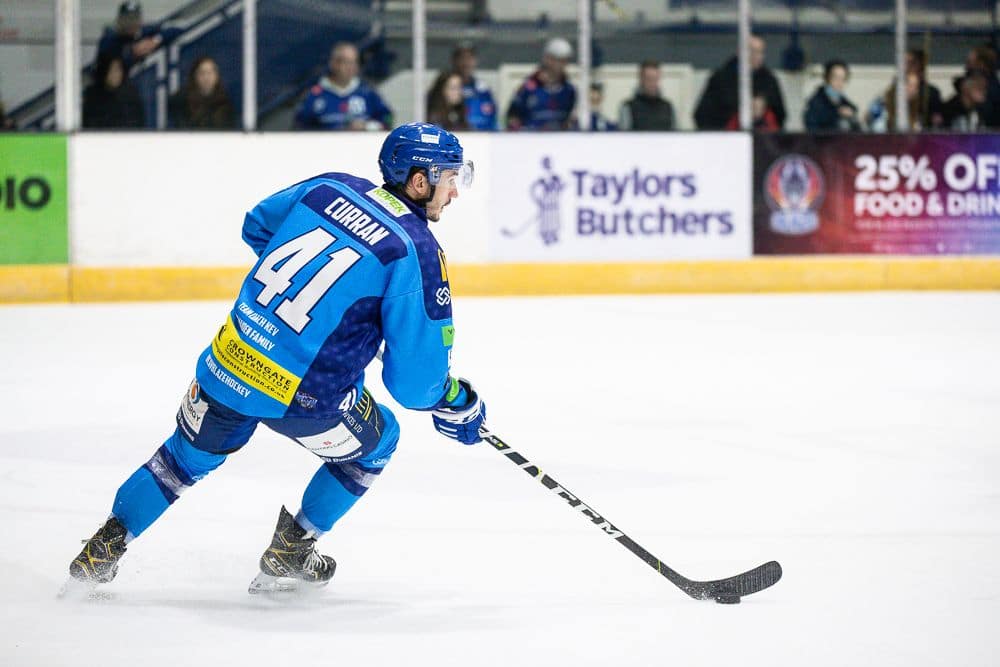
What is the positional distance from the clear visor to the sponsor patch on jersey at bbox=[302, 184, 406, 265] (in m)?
0.15

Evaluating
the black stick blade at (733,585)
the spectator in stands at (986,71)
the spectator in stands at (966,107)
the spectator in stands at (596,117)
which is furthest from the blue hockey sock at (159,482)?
the spectator in stands at (986,71)

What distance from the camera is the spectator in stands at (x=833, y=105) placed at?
10.1 m

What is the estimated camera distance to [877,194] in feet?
33.1

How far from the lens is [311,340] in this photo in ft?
9.05

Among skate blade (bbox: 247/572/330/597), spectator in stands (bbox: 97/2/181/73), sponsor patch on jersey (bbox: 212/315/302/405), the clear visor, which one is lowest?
skate blade (bbox: 247/572/330/597)

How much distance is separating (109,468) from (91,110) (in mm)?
5215

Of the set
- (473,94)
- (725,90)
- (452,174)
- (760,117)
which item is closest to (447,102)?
(473,94)

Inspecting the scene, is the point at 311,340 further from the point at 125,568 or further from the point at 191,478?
the point at 125,568

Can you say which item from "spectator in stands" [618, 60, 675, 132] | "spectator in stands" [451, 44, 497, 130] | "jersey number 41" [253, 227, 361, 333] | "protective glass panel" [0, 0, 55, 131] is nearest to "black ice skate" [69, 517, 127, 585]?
"jersey number 41" [253, 227, 361, 333]

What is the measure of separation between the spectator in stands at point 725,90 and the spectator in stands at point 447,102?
1.56m

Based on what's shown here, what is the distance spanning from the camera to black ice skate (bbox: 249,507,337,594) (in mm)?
3016

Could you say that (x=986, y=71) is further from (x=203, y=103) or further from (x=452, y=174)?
(x=452, y=174)

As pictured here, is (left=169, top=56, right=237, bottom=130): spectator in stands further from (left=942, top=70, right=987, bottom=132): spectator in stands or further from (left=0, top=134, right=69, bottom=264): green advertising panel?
(left=942, top=70, right=987, bottom=132): spectator in stands

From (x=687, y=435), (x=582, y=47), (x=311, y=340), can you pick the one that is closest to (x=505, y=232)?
(x=582, y=47)
